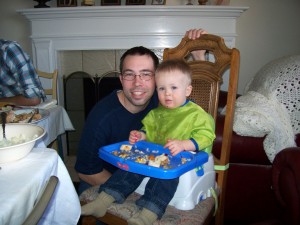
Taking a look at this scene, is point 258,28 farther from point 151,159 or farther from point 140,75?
point 151,159

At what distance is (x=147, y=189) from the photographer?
1032 mm

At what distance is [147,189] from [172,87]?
447mm

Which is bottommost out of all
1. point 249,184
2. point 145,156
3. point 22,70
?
point 249,184

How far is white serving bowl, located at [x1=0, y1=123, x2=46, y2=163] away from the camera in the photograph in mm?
711

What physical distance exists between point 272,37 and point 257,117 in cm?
226

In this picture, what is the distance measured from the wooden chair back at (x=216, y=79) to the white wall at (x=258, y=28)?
2.15 metres

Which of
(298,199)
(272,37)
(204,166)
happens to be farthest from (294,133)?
(272,37)

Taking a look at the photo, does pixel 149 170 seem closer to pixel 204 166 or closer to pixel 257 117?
pixel 204 166

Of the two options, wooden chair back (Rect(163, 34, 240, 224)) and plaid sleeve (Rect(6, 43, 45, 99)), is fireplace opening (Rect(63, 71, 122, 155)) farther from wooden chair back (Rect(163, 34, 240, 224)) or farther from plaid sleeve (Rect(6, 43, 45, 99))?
wooden chair back (Rect(163, 34, 240, 224))

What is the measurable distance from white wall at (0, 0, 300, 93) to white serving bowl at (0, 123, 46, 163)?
274cm

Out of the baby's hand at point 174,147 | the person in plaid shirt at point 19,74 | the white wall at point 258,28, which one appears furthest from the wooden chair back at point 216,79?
A: the white wall at point 258,28

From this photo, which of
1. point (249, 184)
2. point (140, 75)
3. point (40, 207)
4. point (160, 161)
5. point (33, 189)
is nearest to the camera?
point (40, 207)

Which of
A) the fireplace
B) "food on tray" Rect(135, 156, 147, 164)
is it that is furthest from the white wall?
"food on tray" Rect(135, 156, 147, 164)

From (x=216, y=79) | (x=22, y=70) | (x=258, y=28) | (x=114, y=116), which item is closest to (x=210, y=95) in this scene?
(x=216, y=79)
